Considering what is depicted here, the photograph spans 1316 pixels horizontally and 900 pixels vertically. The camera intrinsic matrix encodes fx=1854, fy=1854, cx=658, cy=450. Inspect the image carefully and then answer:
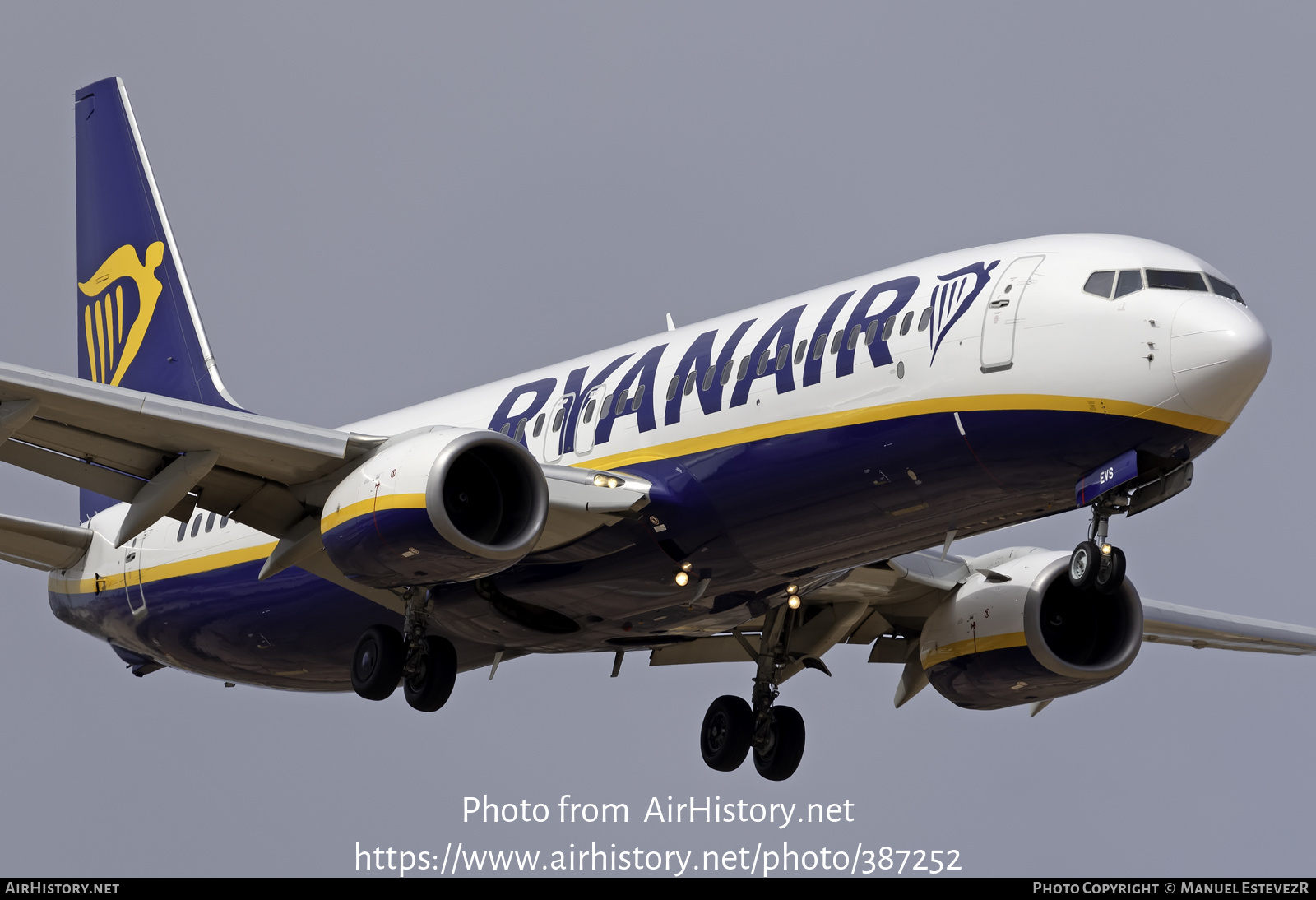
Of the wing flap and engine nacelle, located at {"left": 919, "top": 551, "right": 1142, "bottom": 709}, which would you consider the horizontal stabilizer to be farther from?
engine nacelle, located at {"left": 919, "top": 551, "right": 1142, "bottom": 709}

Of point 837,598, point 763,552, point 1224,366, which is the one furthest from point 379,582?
point 1224,366

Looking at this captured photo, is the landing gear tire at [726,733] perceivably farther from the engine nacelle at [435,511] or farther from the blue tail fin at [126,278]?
the blue tail fin at [126,278]

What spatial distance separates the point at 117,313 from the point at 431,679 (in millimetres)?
13284

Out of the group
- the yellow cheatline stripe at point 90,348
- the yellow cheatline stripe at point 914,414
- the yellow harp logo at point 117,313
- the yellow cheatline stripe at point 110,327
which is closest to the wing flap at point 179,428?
the yellow cheatline stripe at point 914,414

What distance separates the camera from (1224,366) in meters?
18.9

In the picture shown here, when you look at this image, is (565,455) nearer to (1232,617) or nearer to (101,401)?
(101,401)

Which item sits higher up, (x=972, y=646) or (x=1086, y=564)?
(x=1086, y=564)

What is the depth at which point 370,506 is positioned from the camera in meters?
22.0

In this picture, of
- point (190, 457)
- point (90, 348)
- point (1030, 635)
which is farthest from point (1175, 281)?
point (90, 348)

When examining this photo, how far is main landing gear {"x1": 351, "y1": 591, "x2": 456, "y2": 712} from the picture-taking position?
24.6 metres

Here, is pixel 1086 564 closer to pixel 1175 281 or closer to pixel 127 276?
pixel 1175 281

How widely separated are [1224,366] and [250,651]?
15.9 metres
